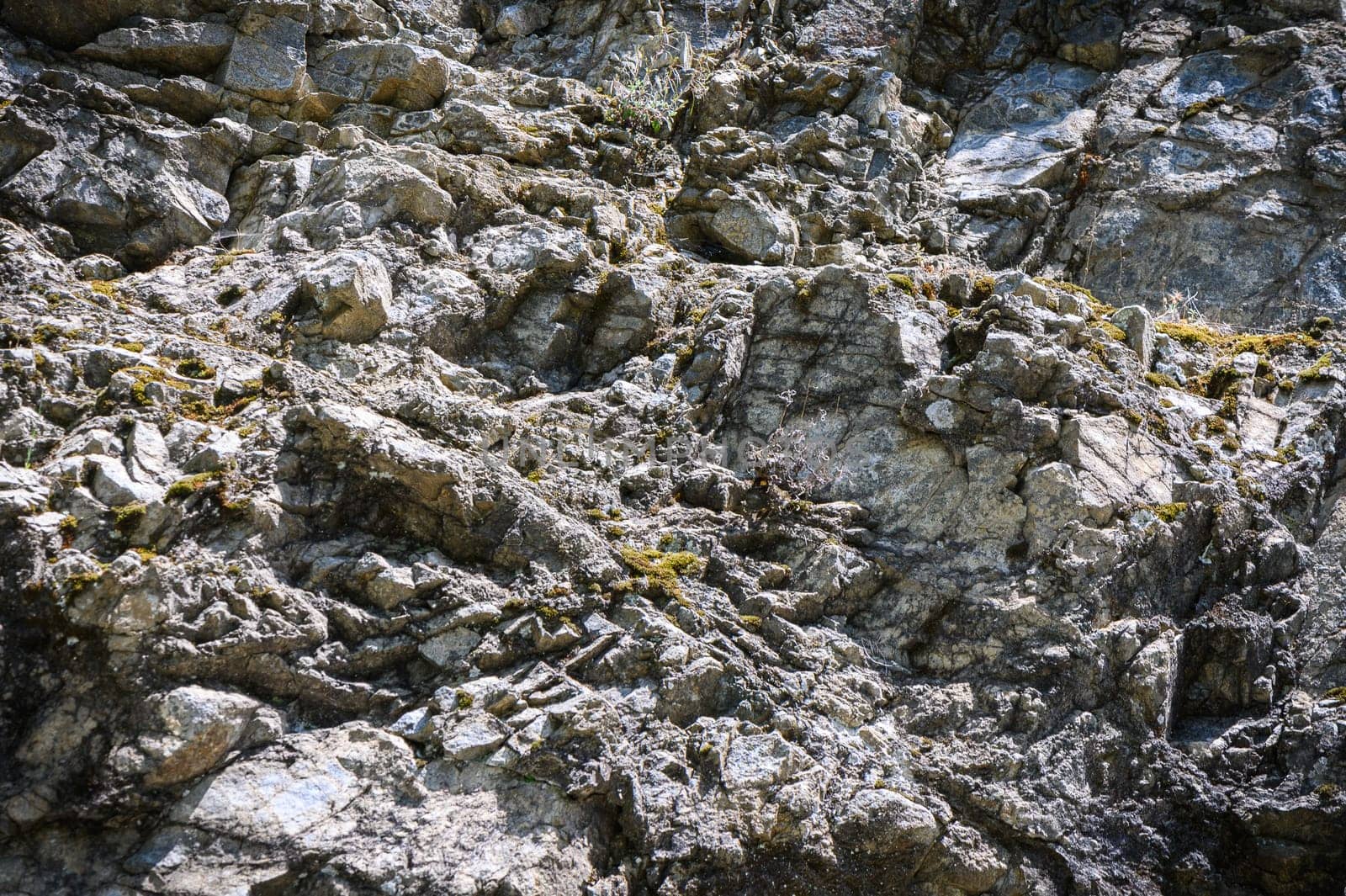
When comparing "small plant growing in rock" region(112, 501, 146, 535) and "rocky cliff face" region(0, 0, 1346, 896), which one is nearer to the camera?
"rocky cliff face" region(0, 0, 1346, 896)

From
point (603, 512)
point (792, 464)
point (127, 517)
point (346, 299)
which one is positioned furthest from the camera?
point (346, 299)

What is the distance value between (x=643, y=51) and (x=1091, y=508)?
10.2 m

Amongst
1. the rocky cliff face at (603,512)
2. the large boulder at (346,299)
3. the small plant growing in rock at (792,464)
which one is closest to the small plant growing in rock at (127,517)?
the rocky cliff face at (603,512)

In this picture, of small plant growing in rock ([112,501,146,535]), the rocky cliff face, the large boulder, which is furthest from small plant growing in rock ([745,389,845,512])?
small plant growing in rock ([112,501,146,535])

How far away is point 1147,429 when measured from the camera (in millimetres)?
8586

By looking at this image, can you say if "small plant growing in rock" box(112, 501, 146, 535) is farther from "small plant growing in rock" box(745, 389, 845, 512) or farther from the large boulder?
"small plant growing in rock" box(745, 389, 845, 512)

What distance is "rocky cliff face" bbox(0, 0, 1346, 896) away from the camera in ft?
19.3

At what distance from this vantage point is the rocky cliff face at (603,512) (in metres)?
5.89

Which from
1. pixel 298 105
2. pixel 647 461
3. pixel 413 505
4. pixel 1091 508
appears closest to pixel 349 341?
pixel 413 505

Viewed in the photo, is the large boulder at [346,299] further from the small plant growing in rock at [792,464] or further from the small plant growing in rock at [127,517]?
the small plant growing in rock at [792,464]

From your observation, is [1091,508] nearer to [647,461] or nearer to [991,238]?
[647,461]

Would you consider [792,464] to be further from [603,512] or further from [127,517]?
[127,517]

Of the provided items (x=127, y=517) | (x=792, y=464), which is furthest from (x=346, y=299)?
(x=792, y=464)

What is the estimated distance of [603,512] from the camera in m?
7.80
